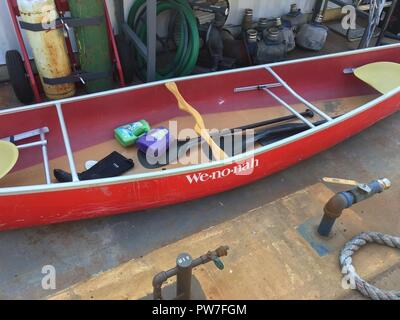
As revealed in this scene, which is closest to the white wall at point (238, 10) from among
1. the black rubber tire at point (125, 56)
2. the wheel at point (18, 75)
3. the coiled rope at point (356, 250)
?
the wheel at point (18, 75)

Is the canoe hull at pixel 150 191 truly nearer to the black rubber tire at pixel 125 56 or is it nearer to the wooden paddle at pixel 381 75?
the wooden paddle at pixel 381 75

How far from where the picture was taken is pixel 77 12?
3223 millimetres

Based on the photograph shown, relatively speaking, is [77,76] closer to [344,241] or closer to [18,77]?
[18,77]

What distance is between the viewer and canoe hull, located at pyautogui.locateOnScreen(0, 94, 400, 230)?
7.44ft

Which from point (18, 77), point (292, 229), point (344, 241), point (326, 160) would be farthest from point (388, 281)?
point (18, 77)

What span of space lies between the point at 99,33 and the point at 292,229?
2.51 meters

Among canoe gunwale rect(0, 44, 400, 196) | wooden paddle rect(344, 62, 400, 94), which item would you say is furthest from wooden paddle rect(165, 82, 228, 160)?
wooden paddle rect(344, 62, 400, 94)

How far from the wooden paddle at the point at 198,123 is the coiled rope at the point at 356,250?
1115 millimetres

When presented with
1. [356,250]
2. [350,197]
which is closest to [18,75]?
[350,197]

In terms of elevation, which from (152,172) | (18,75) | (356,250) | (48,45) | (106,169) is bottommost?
(356,250)

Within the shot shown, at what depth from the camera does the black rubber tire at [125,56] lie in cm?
373

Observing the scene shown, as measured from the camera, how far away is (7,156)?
2.56 meters

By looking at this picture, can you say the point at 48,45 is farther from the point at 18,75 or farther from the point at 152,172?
the point at 152,172

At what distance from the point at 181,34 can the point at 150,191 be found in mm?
2173
